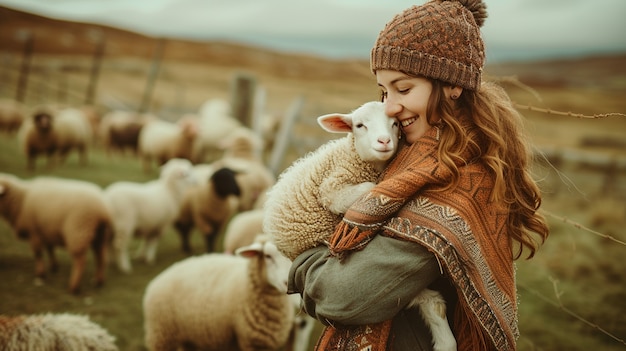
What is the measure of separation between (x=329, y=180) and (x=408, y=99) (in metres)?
0.59

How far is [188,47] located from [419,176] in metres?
69.6

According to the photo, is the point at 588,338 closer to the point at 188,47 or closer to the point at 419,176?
the point at 419,176

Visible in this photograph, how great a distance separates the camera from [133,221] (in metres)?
5.94

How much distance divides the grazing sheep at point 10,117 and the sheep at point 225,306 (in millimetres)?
14493

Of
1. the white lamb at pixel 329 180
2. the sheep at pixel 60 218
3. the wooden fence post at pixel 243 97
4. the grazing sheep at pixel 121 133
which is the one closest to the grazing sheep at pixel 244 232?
the sheep at pixel 60 218

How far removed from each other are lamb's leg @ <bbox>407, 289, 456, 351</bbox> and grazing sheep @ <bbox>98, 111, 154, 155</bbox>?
13.4 m

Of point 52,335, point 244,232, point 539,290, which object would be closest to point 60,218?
point 244,232

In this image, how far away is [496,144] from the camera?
168 centimetres

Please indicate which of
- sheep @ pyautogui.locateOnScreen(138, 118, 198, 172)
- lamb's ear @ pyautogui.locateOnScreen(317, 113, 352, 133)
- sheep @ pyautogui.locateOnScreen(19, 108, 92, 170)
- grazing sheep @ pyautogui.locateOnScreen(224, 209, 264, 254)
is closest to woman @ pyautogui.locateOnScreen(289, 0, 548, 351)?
lamb's ear @ pyautogui.locateOnScreen(317, 113, 352, 133)

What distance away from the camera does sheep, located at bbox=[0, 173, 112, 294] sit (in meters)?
4.96

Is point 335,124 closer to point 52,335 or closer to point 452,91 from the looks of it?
point 452,91

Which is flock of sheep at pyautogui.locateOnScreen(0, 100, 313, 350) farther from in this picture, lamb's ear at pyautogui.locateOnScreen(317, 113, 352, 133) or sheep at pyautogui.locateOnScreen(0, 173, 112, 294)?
lamb's ear at pyautogui.locateOnScreen(317, 113, 352, 133)

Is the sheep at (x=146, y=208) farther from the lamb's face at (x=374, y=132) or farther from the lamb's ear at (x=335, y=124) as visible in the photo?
the lamb's face at (x=374, y=132)

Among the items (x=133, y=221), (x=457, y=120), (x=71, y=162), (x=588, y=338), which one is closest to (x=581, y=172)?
(x=588, y=338)
